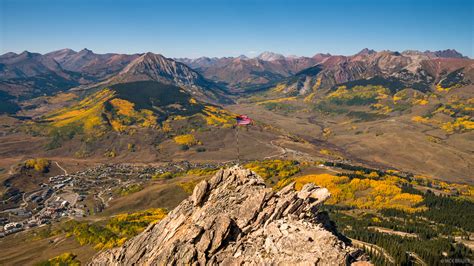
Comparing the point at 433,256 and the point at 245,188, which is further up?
the point at 245,188

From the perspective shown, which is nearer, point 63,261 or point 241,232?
point 241,232

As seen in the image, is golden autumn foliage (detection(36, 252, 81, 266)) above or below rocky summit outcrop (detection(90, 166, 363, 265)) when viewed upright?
below

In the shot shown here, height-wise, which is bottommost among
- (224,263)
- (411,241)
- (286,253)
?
(411,241)

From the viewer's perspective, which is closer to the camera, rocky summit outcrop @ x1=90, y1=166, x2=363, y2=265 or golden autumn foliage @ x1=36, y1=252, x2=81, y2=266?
rocky summit outcrop @ x1=90, y1=166, x2=363, y2=265

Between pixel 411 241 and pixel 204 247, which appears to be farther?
pixel 411 241

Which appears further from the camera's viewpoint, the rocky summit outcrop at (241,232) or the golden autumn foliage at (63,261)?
the golden autumn foliage at (63,261)

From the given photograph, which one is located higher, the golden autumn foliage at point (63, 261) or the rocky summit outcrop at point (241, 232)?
the rocky summit outcrop at point (241, 232)

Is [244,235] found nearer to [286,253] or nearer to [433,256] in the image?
[286,253]

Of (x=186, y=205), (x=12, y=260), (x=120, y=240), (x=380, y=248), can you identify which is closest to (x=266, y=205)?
(x=186, y=205)
